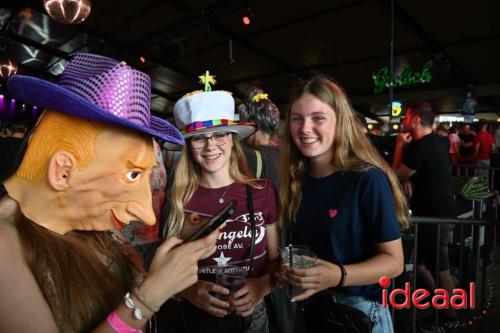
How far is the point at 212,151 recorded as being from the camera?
1677mm

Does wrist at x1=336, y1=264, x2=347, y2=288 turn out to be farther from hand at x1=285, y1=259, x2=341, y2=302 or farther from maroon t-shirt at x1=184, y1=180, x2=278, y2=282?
maroon t-shirt at x1=184, y1=180, x2=278, y2=282

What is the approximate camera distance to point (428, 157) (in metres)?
3.20

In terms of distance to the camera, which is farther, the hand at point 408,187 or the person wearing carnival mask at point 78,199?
the hand at point 408,187

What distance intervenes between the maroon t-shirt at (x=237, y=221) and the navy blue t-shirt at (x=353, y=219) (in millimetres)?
281

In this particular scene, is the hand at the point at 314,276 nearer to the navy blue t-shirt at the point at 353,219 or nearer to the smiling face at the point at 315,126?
the navy blue t-shirt at the point at 353,219

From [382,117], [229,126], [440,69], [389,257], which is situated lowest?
[389,257]

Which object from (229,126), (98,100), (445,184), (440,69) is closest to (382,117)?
(440,69)

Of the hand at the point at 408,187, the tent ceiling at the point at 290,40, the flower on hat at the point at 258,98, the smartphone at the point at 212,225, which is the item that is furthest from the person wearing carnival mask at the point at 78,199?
the tent ceiling at the point at 290,40

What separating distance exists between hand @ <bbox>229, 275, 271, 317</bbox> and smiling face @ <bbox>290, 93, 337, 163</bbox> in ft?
2.09

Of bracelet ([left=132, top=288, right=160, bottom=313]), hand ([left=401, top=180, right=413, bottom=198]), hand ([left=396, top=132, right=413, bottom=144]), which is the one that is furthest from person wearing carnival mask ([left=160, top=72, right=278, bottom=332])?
hand ([left=396, top=132, right=413, bottom=144])

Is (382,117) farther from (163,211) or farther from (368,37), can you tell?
(163,211)

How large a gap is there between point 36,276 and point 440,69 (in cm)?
1134

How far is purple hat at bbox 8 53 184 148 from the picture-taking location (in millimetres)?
734

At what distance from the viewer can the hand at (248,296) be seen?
4.60ft
